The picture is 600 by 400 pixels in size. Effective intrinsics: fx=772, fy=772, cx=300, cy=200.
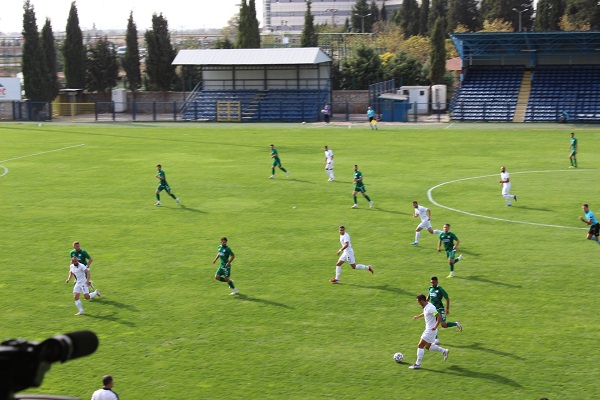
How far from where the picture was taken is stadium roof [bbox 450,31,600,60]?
251 ft

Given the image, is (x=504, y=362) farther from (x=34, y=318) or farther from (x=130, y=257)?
(x=130, y=257)

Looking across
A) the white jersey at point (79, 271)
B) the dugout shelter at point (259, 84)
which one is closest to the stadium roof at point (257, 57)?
the dugout shelter at point (259, 84)

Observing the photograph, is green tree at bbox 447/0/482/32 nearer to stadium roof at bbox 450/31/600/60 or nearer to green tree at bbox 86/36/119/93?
stadium roof at bbox 450/31/600/60

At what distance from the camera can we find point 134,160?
2165 inches

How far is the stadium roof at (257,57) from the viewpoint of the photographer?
82.2 meters

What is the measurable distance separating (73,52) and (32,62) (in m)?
7.12

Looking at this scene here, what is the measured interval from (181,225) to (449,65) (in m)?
66.5

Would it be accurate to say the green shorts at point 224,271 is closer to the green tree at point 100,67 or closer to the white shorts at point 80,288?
the white shorts at point 80,288

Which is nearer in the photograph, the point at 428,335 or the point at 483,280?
the point at 428,335

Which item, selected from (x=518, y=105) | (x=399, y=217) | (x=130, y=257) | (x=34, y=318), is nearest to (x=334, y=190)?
(x=399, y=217)

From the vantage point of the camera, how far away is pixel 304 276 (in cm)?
2564

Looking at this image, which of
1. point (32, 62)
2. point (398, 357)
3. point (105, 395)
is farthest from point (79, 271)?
point (32, 62)

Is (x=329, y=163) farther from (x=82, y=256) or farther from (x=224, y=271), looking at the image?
(x=82, y=256)

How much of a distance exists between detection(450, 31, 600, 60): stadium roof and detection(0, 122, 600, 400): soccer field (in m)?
26.0
